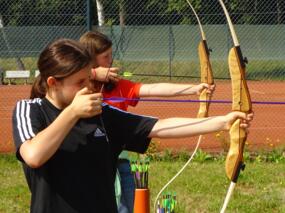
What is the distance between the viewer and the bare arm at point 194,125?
242 cm

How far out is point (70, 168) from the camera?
7.25 ft

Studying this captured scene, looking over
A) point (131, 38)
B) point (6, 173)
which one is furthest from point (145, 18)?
point (6, 173)

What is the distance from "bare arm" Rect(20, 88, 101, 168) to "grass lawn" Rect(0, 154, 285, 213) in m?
3.21

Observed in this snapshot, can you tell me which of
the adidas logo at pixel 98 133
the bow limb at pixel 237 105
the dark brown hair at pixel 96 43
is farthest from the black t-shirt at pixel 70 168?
the dark brown hair at pixel 96 43

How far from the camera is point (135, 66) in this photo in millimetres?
14352

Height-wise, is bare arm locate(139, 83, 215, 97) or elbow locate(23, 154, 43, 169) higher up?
elbow locate(23, 154, 43, 169)

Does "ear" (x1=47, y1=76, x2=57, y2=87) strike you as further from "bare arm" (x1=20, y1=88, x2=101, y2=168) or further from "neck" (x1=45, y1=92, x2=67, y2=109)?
"bare arm" (x1=20, y1=88, x2=101, y2=168)

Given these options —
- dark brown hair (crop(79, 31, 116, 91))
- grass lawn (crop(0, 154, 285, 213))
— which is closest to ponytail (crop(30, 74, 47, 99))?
dark brown hair (crop(79, 31, 116, 91))

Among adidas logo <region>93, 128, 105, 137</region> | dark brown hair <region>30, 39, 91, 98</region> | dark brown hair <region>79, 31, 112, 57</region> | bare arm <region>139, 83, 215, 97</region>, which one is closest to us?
dark brown hair <region>30, 39, 91, 98</region>

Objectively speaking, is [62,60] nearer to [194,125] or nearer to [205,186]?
[194,125]

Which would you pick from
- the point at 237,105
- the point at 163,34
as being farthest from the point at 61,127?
the point at 163,34

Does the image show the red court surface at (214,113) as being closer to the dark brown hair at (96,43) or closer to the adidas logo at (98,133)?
the dark brown hair at (96,43)

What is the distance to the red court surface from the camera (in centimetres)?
840

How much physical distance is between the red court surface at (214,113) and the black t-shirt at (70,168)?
5.10 meters
